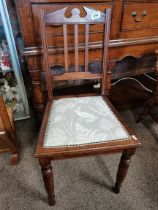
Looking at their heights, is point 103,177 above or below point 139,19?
below

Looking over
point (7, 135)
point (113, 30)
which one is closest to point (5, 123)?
point (7, 135)

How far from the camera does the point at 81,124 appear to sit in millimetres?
909

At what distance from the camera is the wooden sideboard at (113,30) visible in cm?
90

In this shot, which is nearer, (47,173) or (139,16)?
(47,173)

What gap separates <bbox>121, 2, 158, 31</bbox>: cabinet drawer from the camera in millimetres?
1010

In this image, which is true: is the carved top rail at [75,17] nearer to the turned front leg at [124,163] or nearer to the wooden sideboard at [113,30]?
the wooden sideboard at [113,30]

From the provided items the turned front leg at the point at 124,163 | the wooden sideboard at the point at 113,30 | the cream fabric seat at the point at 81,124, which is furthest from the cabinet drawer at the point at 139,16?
the turned front leg at the point at 124,163

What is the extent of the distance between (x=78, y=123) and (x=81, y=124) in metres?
0.02

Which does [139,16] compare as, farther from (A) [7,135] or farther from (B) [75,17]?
(A) [7,135]

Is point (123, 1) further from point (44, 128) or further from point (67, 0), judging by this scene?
point (44, 128)

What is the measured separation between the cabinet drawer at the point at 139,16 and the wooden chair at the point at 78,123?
14cm

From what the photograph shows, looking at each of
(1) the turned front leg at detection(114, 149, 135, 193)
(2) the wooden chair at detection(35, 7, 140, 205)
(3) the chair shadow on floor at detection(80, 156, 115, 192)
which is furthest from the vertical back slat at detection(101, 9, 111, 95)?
(3) the chair shadow on floor at detection(80, 156, 115, 192)

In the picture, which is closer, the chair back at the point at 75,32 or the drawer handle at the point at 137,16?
the chair back at the point at 75,32

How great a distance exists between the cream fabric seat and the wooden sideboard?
0.93 feet
